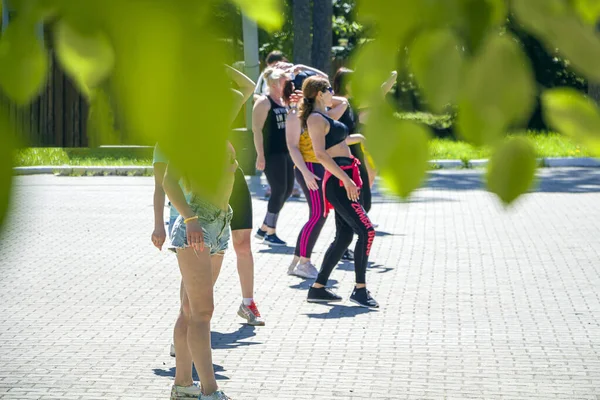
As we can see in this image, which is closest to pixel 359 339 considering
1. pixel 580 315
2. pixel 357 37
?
pixel 580 315

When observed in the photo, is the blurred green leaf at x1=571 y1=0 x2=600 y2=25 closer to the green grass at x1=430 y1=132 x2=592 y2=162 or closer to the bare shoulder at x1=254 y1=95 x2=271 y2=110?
the green grass at x1=430 y1=132 x2=592 y2=162

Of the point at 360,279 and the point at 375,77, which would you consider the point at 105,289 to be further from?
the point at 375,77

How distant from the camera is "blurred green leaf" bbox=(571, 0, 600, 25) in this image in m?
1.34

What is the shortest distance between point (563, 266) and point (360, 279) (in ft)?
8.75

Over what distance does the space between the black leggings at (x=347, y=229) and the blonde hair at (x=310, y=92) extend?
1.87 feet

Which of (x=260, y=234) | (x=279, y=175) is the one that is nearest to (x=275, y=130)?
(x=279, y=175)

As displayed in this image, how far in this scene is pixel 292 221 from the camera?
535 inches

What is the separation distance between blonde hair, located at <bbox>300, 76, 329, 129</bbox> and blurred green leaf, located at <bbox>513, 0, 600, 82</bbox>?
7063 millimetres

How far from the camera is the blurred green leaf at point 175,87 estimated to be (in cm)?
118

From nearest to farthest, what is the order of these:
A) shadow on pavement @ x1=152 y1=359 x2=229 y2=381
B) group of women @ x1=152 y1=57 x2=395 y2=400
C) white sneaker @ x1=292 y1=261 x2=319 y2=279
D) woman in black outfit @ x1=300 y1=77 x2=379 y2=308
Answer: group of women @ x1=152 y1=57 x2=395 y2=400 → shadow on pavement @ x1=152 y1=359 x2=229 y2=381 → woman in black outfit @ x1=300 y1=77 x2=379 y2=308 → white sneaker @ x1=292 y1=261 x2=319 y2=279

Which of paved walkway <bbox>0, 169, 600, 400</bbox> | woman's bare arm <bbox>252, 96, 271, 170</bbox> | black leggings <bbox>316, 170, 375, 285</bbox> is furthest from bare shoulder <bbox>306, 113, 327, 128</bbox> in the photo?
woman's bare arm <bbox>252, 96, 271, 170</bbox>

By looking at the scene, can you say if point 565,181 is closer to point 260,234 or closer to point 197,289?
point 260,234

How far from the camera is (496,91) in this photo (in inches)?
50.3

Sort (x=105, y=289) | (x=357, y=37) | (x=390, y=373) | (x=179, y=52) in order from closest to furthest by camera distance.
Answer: (x=179, y=52) → (x=357, y=37) → (x=390, y=373) → (x=105, y=289)
